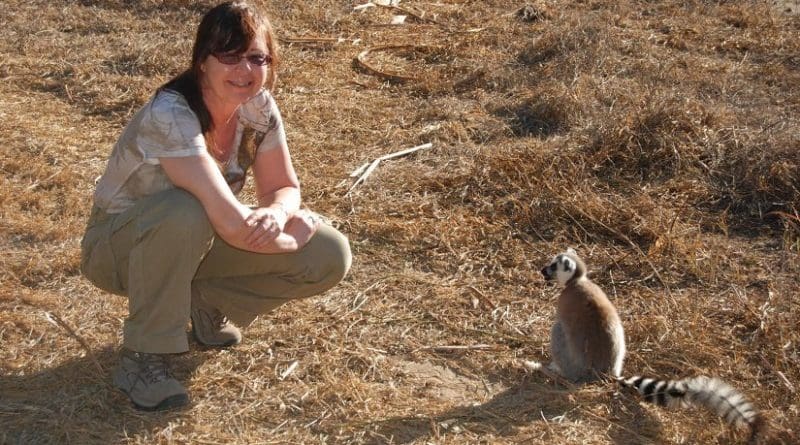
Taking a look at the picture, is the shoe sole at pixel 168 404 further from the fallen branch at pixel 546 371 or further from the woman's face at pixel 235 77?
the fallen branch at pixel 546 371

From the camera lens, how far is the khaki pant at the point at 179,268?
3.42m

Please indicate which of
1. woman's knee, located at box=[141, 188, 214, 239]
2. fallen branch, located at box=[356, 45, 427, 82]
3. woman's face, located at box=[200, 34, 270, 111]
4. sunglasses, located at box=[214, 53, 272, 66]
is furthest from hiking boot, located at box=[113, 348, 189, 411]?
fallen branch, located at box=[356, 45, 427, 82]

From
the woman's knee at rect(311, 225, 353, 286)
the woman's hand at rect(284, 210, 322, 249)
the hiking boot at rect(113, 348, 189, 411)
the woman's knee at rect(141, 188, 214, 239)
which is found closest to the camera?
the woman's knee at rect(141, 188, 214, 239)

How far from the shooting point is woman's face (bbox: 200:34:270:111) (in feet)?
11.5

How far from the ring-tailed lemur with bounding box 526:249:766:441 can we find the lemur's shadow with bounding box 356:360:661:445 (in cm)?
8

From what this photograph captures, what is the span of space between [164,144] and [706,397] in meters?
2.30

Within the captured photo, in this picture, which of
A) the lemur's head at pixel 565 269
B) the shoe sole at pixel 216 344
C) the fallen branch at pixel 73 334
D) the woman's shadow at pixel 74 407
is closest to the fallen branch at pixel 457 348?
the lemur's head at pixel 565 269

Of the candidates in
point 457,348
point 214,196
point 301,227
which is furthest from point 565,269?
point 214,196

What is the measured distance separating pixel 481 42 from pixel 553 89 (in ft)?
6.48

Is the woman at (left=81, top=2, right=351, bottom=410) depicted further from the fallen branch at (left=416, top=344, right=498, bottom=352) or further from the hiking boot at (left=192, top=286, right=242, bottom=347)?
the fallen branch at (left=416, top=344, right=498, bottom=352)

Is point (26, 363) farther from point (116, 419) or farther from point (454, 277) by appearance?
point (454, 277)

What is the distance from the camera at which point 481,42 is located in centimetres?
902

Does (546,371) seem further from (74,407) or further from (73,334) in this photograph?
(73,334)

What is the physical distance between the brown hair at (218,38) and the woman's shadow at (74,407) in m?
1.15
